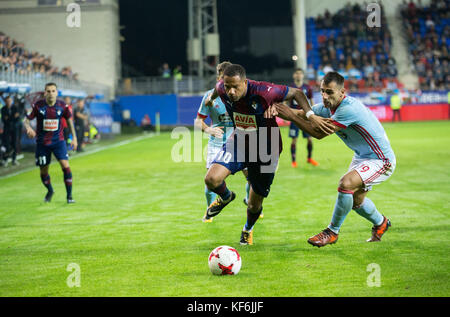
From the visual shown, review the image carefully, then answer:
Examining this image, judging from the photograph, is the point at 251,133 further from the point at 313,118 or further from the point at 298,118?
the point at 313,118

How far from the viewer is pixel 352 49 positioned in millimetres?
42094

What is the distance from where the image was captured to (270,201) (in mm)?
10016

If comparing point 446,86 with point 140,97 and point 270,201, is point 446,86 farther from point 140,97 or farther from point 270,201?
point 270,201

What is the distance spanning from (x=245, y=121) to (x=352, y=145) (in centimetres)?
134

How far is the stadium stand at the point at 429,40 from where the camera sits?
1567 inches

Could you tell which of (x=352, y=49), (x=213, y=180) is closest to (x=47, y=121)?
(x=213, y=180)

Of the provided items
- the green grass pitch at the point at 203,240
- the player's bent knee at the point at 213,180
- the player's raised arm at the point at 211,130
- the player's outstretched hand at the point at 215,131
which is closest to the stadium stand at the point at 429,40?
the green grass pitch at the point at 203,240

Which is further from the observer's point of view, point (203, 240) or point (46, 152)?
point (46, 152)

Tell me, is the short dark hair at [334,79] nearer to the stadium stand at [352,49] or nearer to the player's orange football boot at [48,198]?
the player's orange football boot at [48,198]

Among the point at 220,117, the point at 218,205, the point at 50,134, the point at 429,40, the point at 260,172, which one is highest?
the point at 429,40

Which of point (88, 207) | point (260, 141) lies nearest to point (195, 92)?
point (88, 207)

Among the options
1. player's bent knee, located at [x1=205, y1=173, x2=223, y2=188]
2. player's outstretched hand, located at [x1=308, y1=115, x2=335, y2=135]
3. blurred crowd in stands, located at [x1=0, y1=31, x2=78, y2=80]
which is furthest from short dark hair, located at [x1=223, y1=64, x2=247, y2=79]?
blurred crowd in stands, located at [x1=0, y1=31, x2=78, y2=80]

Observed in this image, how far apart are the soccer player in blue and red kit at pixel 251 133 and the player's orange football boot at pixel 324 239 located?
0.79 metres

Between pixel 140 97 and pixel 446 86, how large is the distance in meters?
21.4
